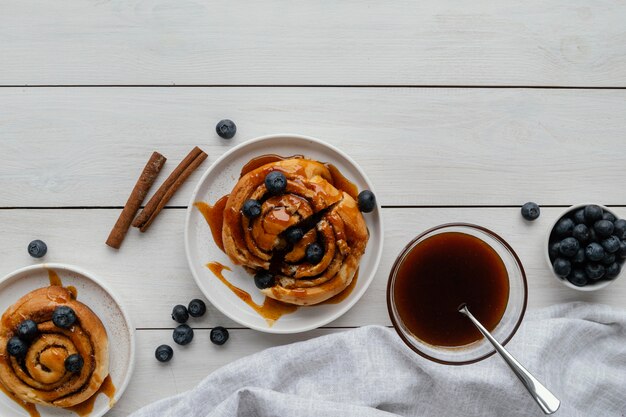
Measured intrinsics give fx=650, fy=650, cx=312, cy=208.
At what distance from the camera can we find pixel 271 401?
2018 mm

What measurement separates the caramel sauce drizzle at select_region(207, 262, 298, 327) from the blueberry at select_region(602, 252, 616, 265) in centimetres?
97

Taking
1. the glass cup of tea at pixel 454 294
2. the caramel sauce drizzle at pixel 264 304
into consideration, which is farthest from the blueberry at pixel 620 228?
the caramel sauce drizzle at pixel 264 304

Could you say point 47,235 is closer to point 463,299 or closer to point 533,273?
point 463,299

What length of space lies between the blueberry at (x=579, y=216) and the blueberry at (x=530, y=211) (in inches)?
4.6

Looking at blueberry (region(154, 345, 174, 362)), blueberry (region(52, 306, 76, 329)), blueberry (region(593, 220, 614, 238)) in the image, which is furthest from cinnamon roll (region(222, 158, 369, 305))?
blueberry (region(593, 220, 614, 238))

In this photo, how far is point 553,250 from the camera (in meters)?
2.07

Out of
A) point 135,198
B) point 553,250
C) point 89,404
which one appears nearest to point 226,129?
point 135,198

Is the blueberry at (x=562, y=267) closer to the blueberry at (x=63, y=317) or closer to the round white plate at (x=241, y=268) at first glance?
the round white plate at (x=241, y=268)

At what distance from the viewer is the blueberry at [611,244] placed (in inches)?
78.0

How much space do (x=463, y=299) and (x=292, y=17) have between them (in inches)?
41.5

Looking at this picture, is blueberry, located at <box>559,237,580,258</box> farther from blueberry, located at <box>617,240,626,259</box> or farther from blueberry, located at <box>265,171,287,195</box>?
blueberry, located at <box>265,171,287,195</box>

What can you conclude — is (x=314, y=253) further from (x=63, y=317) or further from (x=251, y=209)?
(x=63, y=317)

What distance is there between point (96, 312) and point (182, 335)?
286 millimetres

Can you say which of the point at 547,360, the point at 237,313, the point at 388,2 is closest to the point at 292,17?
the point at 388,2
